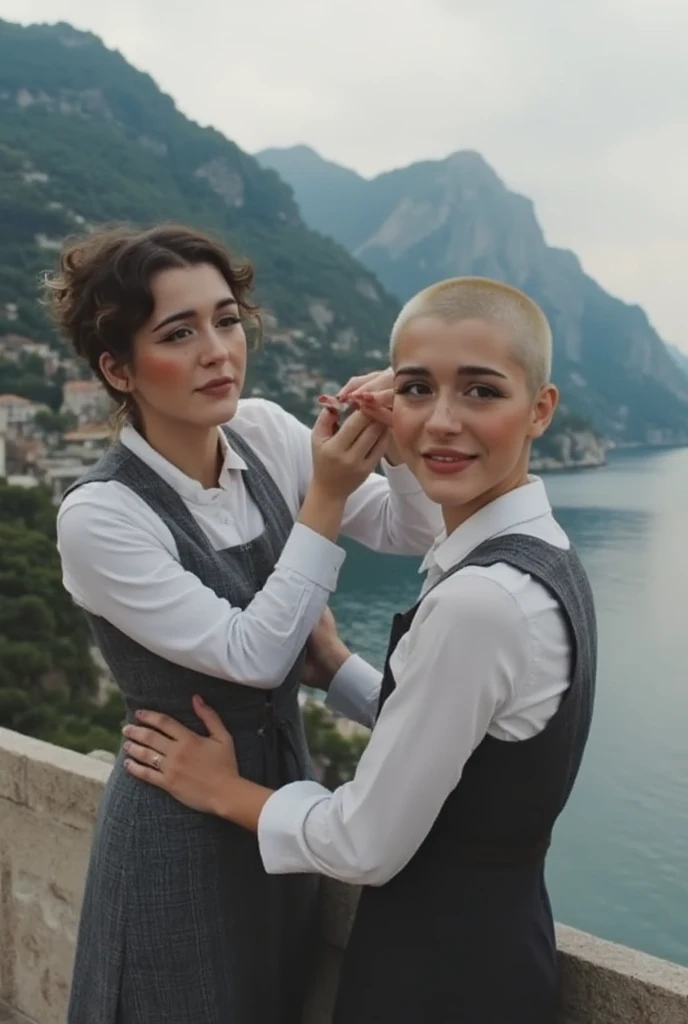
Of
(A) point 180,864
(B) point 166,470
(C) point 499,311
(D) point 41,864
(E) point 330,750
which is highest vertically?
(C) point 499,311

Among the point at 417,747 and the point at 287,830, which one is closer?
the point at 417,747

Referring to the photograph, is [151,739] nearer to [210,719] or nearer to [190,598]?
[210,719]

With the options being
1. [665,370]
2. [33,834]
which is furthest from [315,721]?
[665,370]

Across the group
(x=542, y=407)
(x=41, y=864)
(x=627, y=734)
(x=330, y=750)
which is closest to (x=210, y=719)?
(x=542, y=407)

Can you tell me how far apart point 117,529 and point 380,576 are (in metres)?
34.3

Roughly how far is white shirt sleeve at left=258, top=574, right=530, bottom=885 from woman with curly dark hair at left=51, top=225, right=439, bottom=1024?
0.20 meters

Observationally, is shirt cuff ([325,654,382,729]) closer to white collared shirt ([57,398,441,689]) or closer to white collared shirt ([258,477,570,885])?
white collared shirt ([57,398,441,689])

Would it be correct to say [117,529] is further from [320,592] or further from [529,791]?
[529,791]

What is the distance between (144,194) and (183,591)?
58.0m

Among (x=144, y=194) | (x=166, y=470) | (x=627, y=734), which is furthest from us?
(x=144, y=194)

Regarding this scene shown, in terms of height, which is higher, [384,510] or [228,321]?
[228,321]

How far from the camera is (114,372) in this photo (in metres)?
1.18

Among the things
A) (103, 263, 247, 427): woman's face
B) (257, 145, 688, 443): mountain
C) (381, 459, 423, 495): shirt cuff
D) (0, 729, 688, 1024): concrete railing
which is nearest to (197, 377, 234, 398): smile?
(103, 263, 247, 427): woman's face

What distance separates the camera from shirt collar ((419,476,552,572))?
0.94 meters
